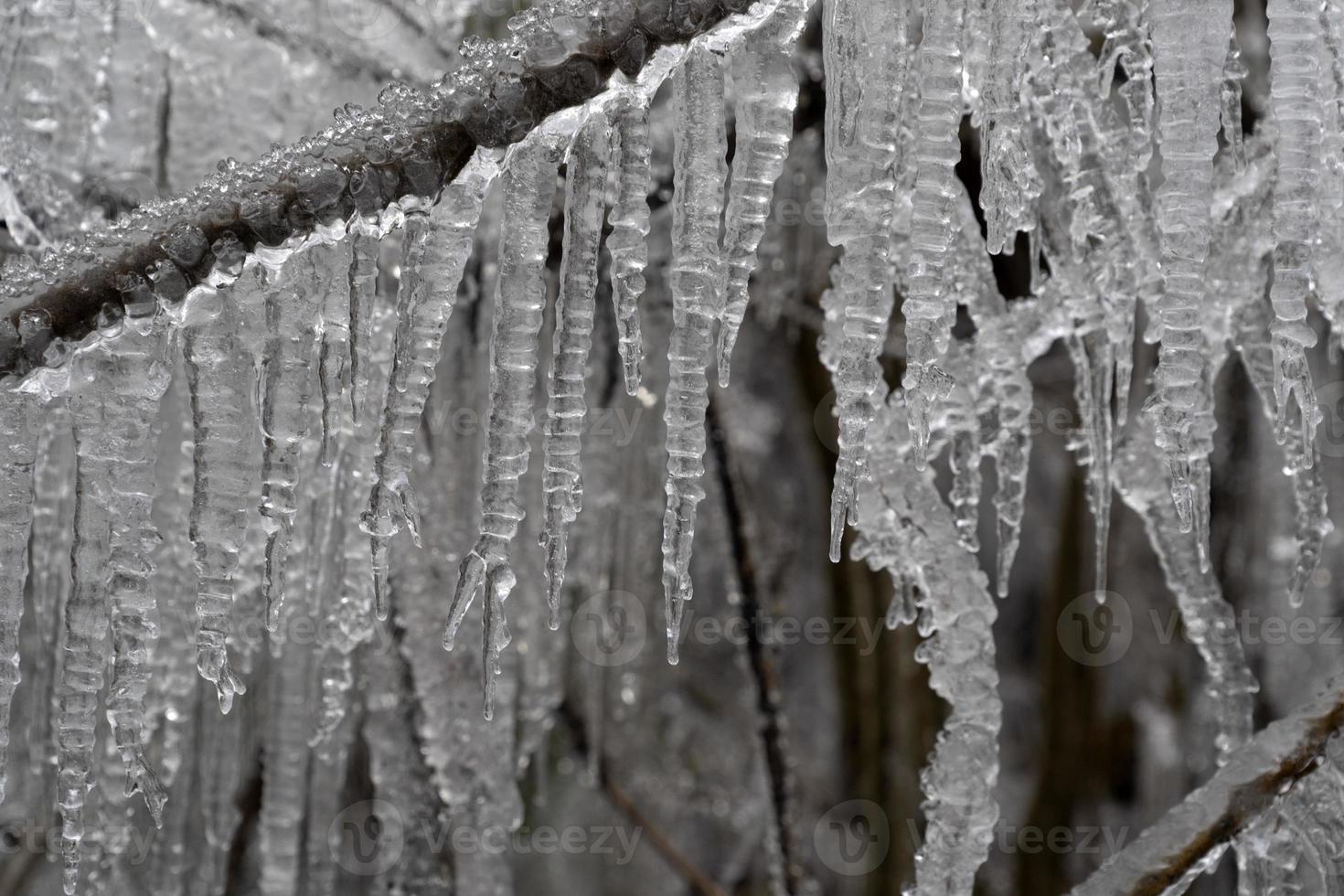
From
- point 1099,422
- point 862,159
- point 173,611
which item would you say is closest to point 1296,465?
point 1099,422

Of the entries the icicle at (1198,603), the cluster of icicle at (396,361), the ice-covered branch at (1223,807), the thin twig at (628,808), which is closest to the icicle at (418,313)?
the cluster of icicle at (396,361)

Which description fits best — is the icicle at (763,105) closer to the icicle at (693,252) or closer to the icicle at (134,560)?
the icicle at (693,252)

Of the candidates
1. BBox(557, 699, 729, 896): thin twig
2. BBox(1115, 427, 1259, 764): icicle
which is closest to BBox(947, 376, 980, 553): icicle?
BBox(1115, 427, 1259, 764): icicle

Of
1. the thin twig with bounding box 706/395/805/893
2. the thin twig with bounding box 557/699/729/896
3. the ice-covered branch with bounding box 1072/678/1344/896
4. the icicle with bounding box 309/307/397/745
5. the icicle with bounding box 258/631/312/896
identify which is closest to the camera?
the ice-covered branch with bounding box 1072/678/1344/896

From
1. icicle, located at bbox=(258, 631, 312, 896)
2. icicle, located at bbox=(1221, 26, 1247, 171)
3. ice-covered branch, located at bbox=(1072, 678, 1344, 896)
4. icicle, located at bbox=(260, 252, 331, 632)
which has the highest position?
icicle, located at bbox=(1221, 26, 1247, 171)

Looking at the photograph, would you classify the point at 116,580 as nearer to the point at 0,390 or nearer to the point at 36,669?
the point at 0,390

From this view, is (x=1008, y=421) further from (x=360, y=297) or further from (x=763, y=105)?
(x=360, y=297)

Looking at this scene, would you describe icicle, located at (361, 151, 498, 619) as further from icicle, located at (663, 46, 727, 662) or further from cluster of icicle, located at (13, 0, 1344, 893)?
icicle, located at (663, 46, 727, 662)
